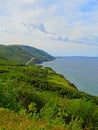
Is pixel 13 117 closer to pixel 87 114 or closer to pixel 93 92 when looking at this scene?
pixel 87 114

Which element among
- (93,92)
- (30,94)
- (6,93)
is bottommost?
(93,92)

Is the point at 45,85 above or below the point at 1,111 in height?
below

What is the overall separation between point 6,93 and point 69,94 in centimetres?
11012

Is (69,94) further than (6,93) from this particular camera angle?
Yes

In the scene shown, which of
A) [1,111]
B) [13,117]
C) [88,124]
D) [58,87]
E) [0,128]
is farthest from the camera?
[58,87]

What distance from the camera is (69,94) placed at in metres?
138

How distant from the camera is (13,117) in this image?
55.8 feet

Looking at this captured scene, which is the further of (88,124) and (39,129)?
(88,124)

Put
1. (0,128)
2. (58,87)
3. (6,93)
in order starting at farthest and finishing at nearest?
(58,87) < (6,93) < (0,128)

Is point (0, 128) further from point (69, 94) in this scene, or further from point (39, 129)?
point (69, 94)

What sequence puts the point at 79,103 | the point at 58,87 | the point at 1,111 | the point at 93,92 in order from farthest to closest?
the point at 93,92
the point at 58,87
the point at 79,103
the point at 1,111

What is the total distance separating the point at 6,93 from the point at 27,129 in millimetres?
15146

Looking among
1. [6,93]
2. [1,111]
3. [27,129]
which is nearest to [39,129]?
[27,129]

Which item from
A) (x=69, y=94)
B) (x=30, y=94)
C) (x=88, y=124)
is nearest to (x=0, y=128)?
(x=88, y=124)
